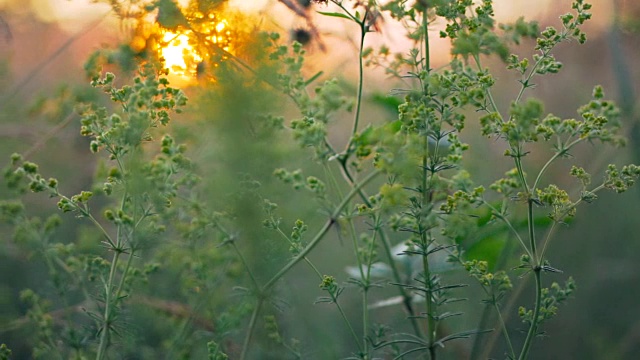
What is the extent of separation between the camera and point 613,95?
8.82 feet

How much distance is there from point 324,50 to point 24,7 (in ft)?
3.32

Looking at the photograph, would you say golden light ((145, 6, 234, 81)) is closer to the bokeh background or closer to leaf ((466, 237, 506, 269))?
the bokeh background

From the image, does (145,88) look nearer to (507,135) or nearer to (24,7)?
(507,135)

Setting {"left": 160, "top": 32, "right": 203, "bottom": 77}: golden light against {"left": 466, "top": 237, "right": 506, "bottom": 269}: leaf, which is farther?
{"left": 466, "top": 237, "right": 506, "bottom": 269}: leaf

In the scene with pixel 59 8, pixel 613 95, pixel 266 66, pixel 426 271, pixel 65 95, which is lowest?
pixel 426 271

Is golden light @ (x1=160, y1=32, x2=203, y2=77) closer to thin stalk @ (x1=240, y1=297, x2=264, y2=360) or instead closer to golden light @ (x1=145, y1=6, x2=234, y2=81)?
golden light @ (x1=145, y1=6, x2=234, y2=81)

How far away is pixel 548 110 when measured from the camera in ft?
8.93

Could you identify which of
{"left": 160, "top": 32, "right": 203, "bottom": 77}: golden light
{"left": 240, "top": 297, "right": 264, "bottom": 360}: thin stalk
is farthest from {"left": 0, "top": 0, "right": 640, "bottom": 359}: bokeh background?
{"left": 240, "top": 297, "right": 264, "bottom": 360}: thin stalk

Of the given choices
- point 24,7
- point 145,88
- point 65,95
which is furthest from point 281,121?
point 24,7

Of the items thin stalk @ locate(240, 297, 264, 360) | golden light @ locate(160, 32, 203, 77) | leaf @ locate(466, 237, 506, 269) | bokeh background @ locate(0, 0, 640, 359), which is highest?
bokeh background @ locate(0, 0, 640, 359)

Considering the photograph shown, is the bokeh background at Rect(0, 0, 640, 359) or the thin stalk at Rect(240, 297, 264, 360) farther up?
the bokeh background at Rect(0, 0, 640, 359)

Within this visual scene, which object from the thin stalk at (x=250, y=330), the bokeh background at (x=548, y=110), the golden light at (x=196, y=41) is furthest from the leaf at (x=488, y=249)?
the golden light at (x=196, y=41)

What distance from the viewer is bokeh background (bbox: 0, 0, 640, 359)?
1.35 m

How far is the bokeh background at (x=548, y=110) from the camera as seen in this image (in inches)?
53.0
